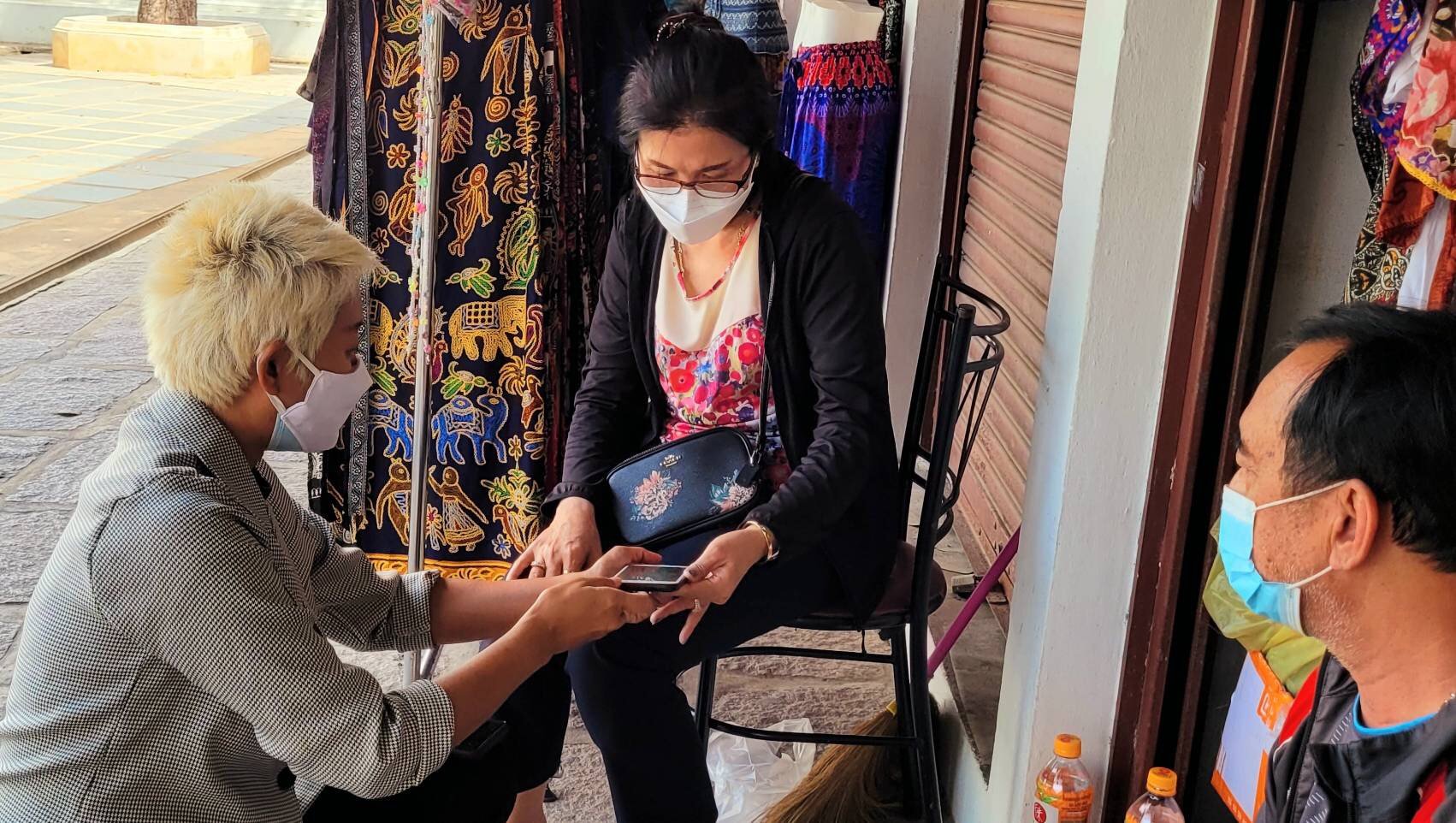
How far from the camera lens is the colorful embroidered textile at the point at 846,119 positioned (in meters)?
3.53

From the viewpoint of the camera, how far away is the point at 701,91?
2061 millimetres

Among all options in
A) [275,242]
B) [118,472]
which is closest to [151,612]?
[118,472]

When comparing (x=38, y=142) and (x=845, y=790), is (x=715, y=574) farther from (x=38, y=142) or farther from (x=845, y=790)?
(x=38, y=142)

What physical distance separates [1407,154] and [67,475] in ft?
13.1

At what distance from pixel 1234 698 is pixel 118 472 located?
1491mm

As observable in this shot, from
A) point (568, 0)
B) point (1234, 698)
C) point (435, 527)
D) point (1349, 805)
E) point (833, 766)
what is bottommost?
point (833, 766)

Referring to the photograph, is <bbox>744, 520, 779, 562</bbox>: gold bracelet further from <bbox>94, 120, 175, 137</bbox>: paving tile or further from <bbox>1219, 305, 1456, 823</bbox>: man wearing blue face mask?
<bbox>94, 120, 175, 137</bbox>: paving tile

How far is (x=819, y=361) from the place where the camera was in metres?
2.11

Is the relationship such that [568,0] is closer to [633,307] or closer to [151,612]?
[633,307]

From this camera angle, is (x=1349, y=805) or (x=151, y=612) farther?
(x=151, y=612)

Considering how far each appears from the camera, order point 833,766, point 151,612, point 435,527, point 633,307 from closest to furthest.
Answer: point 151,612 → point 633,307 → point 833,766 → point 435,527

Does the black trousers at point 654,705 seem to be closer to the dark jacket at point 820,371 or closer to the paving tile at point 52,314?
the dark jacket at point 820,371

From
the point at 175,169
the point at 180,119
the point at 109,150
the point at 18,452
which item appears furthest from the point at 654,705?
the point at 180,119

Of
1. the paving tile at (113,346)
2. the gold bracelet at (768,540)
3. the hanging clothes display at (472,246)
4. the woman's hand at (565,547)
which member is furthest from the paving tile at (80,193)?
the gold bracelet at (768,540)
